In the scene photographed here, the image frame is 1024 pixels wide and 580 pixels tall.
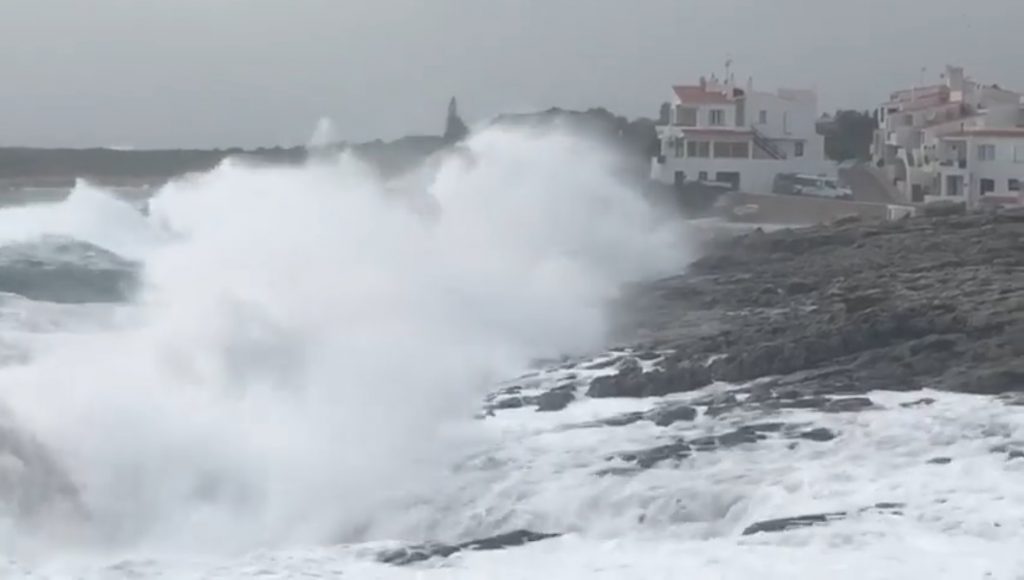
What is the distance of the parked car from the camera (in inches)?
1548

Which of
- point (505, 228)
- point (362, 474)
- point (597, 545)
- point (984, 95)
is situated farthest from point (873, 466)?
point (984, 95)

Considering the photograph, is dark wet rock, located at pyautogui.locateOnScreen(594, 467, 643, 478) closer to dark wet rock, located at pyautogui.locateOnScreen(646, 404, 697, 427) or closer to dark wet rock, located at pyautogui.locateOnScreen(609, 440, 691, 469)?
dark wet rock, located at pyautogui.locateOnScreen(609, 440, 691, 469)

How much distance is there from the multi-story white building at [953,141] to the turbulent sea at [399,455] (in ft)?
60.5

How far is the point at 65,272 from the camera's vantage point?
27.7m

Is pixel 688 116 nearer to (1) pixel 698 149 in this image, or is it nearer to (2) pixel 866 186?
(1) pixel 698 149

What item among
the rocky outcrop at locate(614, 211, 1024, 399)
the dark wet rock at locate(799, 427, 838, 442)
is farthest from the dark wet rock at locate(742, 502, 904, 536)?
the rocky outcrop at locate(614, 211, 1024, 399)

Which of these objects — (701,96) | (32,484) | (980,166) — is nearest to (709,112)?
(701,96)

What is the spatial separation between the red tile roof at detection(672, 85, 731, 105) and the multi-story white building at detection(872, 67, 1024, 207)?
464 centimetres

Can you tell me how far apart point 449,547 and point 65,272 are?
64.7ft

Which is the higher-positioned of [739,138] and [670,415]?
[739,138]

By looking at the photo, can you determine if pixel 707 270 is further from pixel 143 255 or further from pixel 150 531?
pixel 150 531

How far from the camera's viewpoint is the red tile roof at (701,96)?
144 feet

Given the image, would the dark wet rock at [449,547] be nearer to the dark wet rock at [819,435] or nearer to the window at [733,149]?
the dark wet rock at [819,435]

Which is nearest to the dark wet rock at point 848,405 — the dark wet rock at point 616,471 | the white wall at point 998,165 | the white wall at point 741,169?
the dark wet rock at point 616,471
